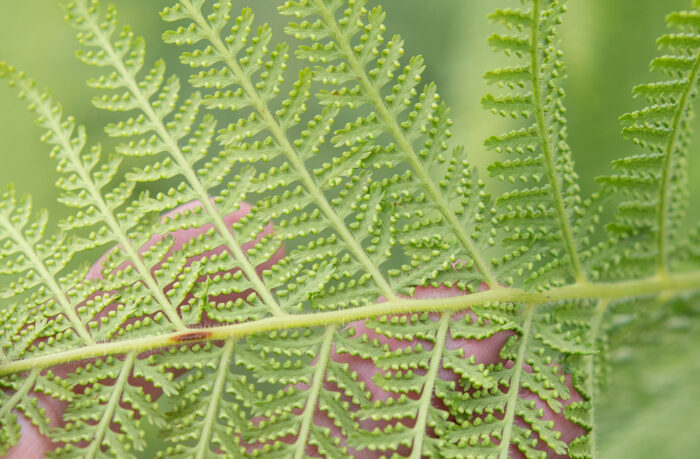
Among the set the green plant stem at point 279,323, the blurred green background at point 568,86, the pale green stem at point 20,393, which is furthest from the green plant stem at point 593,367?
the pale green stem at point 20,393

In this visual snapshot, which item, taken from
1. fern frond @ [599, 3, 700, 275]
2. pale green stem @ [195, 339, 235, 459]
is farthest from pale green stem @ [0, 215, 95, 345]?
fern frond @ [599, 3, 700, 275]

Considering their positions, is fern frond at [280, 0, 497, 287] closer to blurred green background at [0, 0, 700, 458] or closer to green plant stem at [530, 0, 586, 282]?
green plant stem at [530, 0, 586, 282]

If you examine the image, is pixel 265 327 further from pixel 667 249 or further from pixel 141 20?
pixel 141 20

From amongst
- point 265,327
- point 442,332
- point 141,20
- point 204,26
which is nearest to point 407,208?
point 442,332

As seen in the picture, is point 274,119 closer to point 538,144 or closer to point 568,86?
point 538,144

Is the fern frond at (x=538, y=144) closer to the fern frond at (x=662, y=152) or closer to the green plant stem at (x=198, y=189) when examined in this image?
the fern frond at (x=662, y=152)

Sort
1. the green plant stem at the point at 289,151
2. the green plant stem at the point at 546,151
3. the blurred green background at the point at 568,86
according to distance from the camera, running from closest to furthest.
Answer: the green plant stem at the point at 546,151, the green plant stem at the point at 289,151, the blurred green background at the point at 568,86
